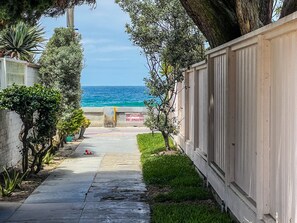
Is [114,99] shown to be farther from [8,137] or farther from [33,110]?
[33,110]

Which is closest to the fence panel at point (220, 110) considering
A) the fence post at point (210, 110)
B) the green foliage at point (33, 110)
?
the fence post at point (210, 110)

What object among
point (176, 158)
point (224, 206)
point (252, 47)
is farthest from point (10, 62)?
point (252, 47)

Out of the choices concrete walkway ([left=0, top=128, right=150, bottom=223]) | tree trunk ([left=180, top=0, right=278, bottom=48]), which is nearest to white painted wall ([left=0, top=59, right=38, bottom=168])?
concrete walkway ([left=0, top=128, right=150, bottom=223])

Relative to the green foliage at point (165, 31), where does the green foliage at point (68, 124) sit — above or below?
below

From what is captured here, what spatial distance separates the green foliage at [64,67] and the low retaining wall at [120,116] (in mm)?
8453

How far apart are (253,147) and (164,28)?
744cm

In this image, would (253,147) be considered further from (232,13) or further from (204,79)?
(204,79)

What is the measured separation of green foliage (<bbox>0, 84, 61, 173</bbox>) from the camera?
8.66 m

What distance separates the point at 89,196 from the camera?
742cm

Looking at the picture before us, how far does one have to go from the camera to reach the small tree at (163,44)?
11.4m

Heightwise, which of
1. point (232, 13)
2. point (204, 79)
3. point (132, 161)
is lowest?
point (132, 161)

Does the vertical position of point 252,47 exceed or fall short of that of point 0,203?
it exceeds it

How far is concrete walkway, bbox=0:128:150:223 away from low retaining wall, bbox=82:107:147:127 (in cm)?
1138

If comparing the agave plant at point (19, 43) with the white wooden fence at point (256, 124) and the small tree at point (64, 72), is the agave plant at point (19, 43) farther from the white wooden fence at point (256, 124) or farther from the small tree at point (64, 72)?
the white wooden fence at point (256, 124)
